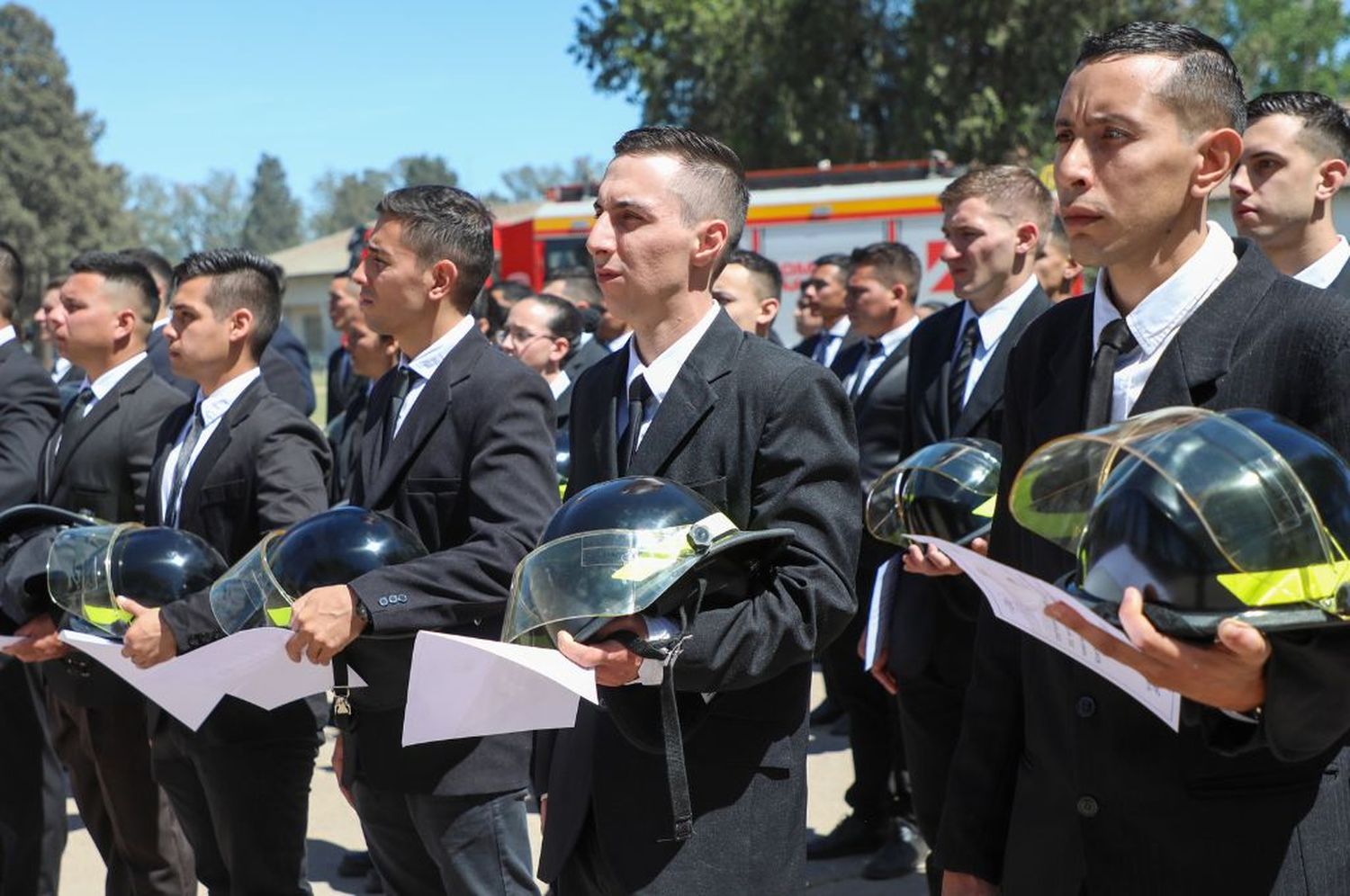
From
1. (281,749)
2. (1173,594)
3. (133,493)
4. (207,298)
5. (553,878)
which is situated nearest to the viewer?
(1173,594)

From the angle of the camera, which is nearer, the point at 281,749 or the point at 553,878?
the point at 553,878

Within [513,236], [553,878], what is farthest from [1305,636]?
[513,236]

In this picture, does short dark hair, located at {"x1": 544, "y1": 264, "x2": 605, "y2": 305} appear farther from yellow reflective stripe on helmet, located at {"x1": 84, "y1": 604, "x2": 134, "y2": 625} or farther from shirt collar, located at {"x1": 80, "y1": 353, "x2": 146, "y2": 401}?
yellow reflective stripe on helmet, located at {"x1": 84, "y1": 604, "x2": 134, "y2": 625}

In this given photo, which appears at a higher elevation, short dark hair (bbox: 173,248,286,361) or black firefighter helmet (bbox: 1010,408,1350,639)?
short dark hair (bbox: 173,248,286,361)

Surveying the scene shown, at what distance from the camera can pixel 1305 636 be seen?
1.78 metres

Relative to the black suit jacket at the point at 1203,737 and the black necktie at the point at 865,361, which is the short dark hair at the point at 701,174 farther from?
the black necktie at the point at 865,361

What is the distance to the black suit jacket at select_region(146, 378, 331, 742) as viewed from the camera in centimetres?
408

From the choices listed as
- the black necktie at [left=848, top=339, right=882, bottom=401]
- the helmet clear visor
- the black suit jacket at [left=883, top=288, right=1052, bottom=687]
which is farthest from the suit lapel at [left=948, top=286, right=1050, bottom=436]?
the helmet clear visor

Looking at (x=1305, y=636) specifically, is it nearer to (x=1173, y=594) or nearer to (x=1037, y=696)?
(x=1173, y=594)

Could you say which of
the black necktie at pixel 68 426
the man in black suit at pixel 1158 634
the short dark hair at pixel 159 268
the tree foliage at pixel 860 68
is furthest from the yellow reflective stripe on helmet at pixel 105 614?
the tree foliage at pixel 860 68

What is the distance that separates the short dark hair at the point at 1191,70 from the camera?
2230mm

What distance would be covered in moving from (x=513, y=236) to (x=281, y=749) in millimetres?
16196

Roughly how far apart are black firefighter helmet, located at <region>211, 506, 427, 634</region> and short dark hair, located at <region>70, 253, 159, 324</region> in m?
2.52

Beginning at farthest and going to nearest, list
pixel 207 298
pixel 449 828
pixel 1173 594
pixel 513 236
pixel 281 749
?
pixel 513 236 → pixel 207 298 → pixel 281 749 → pixel 449 828 → pixel 1173 594
